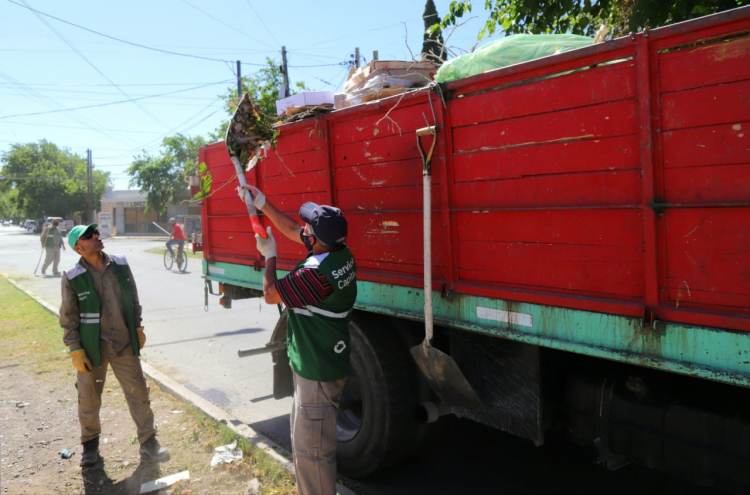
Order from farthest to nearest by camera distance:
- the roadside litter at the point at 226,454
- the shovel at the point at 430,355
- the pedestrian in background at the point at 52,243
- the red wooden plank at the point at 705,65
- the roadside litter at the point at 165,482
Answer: the pedestrian in background at the point at 52,243
the roadside litter at the point at 226,454
the roadside litter at the point at 165,482
the shovel at the point at 430,355
the red wooden plank at the point at 705,65

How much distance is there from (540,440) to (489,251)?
1.04m

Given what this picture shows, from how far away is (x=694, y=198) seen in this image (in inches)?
86.4

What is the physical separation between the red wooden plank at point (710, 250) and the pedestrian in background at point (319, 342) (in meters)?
1.55

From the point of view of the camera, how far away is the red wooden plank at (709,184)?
206 centimetres

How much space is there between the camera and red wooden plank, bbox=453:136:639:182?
239cm

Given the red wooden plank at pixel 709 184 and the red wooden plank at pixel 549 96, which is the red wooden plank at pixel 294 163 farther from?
the red wooden plank at pixel 709 184

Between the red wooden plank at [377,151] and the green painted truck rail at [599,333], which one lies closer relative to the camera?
the green painted truck rail at [599,333]

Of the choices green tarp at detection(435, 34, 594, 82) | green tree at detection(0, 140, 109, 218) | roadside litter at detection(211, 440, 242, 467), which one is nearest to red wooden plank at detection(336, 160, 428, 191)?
green tarp at detection(435, 34, 594, 82)

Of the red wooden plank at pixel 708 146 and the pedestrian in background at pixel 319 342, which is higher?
the red wooden plank at pixel 708 146

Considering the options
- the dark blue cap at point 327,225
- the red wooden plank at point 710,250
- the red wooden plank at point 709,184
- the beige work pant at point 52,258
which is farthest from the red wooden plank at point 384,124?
the beige work pant at point 52,258

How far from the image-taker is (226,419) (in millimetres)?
4805

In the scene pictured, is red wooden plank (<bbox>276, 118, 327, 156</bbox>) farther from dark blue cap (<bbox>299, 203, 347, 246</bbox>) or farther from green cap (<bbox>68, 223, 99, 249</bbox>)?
green cap (<bbox>68, 223, 99, 249</bbox>)

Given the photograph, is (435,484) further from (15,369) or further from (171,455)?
(15,369)

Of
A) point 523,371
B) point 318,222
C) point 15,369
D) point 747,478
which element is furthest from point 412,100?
point 15,369
